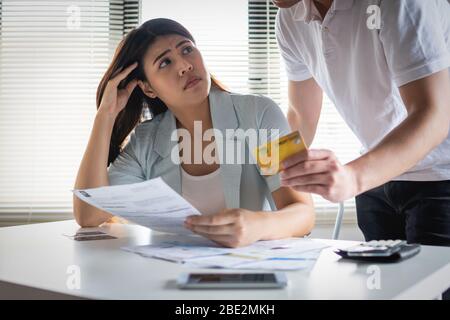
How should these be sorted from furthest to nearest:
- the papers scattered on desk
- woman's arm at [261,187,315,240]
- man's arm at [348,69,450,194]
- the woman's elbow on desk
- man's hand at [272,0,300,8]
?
the woman's elbow on desk → man's hand at [272,0,300,8] → woman's arm at [261,187,315,240] → man's arm at [348,69,450,194] → the papers scattered on desk

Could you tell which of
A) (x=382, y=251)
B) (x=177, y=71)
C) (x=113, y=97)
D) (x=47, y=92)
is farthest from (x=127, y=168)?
(x=47, y=92)

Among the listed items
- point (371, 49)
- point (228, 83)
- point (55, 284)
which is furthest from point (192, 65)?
point (228, 83)

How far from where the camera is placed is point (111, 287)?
69cm

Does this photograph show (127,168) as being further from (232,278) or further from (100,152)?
(232,278)

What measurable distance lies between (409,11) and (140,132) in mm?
937

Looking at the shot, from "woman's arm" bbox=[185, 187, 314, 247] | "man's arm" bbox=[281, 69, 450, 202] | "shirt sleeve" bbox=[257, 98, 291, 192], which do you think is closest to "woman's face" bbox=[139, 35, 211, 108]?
"shirt sleeve" bbox=[257, 98, 291, 192]

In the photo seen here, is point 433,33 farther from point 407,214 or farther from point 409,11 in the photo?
point 407,214

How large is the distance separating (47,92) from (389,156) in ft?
7.99

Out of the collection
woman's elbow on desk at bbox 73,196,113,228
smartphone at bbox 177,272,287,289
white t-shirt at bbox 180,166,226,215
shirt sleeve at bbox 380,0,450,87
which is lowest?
woman's elbow on desk at bbox 73,196,113,228

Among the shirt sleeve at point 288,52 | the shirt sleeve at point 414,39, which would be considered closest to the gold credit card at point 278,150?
the shirt sleeve at point 414,39

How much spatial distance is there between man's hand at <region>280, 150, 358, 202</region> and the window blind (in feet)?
7.32

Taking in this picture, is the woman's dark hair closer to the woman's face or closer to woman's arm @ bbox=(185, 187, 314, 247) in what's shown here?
the woman's face

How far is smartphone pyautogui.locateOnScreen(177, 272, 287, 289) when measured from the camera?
66 cm

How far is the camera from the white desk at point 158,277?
0.64m
